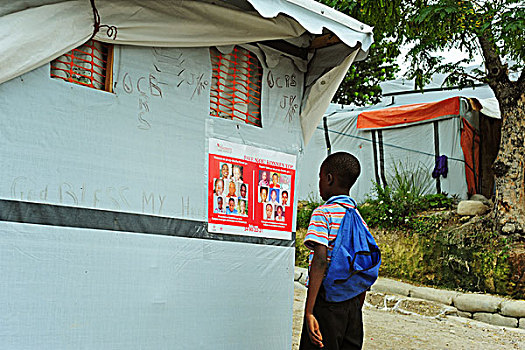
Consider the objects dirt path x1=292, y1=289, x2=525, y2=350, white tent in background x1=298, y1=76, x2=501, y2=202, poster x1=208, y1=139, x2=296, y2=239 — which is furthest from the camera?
white tent in background x1=298, y1=76, x2=501, y2=202

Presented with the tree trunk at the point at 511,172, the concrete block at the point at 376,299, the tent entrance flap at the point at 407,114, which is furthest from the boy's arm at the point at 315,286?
the tent entrance flap at the point at 407,114

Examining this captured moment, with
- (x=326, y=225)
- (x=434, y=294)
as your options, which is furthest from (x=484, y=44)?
(x=326, y=225)

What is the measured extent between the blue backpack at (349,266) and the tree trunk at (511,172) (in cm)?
727

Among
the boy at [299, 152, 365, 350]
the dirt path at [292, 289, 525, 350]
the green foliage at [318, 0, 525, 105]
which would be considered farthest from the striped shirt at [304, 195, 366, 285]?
the green foliage at [318, 0, 525, 105]

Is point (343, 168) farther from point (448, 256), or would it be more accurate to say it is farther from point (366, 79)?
point (366, 79)

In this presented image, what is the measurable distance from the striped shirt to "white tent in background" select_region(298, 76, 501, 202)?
9016mm

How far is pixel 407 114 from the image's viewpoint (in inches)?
498

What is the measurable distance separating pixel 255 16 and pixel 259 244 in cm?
158

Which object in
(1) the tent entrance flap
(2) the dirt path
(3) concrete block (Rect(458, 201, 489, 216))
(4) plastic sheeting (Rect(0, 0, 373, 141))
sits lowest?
(2) the dirt path

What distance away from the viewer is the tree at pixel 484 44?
26.6 ft

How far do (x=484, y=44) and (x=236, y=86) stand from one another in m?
7.36

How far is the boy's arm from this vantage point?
3320 mm

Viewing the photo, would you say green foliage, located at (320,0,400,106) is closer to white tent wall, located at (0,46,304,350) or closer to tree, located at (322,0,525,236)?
tree, located at (322,0,525,236)

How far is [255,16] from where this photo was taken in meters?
3.78
